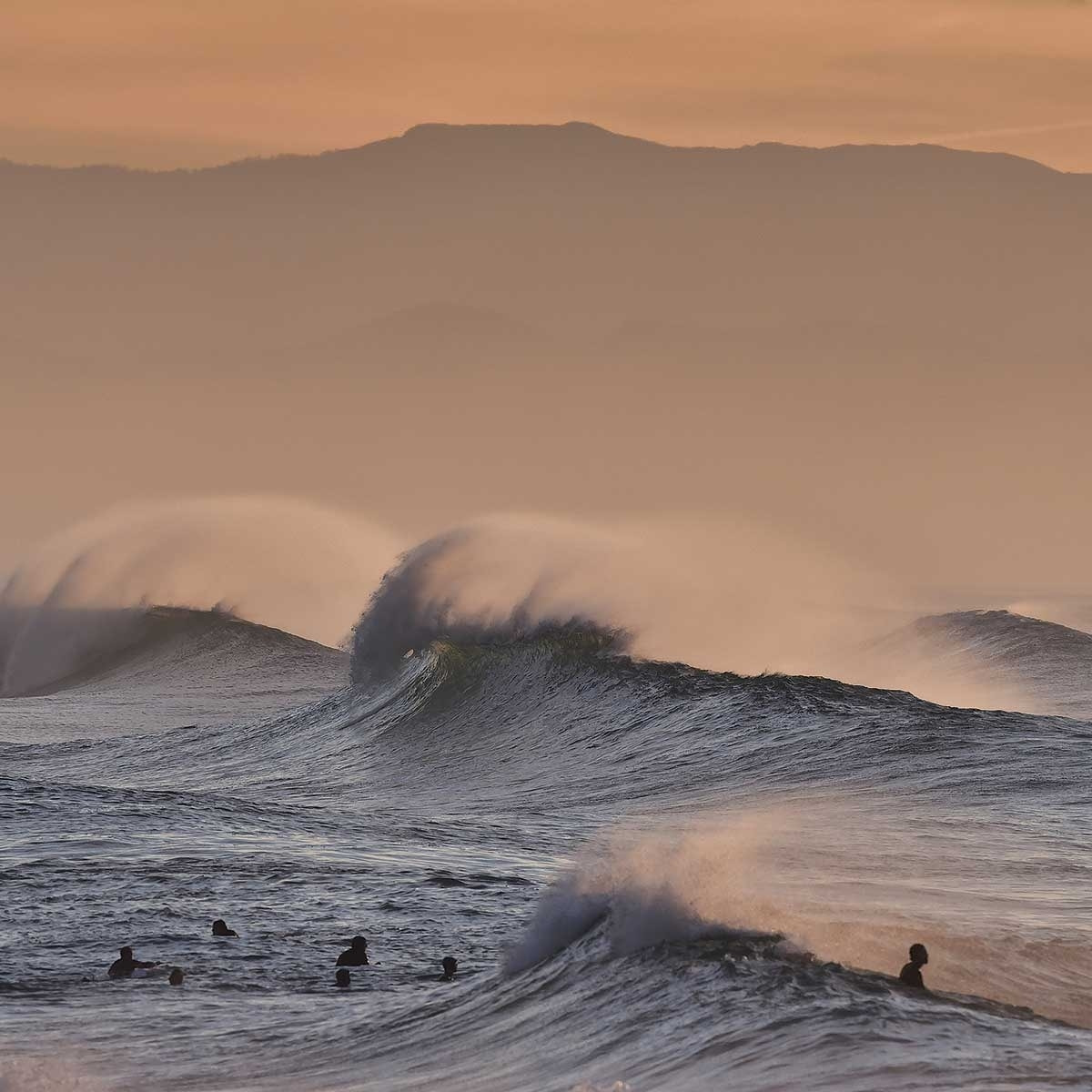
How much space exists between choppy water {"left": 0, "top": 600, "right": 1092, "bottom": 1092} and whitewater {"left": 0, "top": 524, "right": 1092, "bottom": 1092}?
0.04m

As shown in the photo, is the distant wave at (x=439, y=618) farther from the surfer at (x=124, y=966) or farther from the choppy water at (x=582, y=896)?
the surfer at (x=124, y=966)

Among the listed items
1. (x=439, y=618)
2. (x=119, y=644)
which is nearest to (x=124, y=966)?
(x=439, y=618)

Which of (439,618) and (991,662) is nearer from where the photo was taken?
(439,618)

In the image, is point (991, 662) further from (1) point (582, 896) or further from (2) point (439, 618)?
(1) point (582, 896)

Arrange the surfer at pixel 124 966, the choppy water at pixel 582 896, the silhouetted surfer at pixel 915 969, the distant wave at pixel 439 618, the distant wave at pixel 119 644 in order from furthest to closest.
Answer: the distant wave at pixel 119 644 → the distant wave at pixel 439 618 → the surfer at pixel 124 966 → the silhouetted surfer at pixel 915 969 → the choppy water at pixel 582 896

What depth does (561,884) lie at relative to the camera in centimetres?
1474

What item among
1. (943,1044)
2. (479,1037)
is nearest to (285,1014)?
(479,1037)

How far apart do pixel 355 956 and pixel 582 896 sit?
5.59ft

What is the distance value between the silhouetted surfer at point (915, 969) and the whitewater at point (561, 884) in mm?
135

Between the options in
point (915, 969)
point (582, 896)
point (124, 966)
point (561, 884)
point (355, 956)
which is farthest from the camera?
point (355, 956)

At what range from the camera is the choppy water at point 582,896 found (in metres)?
11.7

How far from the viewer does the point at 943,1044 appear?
10.6m

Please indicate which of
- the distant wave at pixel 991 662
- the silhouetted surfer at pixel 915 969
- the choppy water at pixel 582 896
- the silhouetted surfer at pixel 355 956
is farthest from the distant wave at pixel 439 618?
the silhouetted surfer at pixel 915 969

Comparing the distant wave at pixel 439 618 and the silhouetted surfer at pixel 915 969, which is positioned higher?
the distant wave at pixel 439 618
